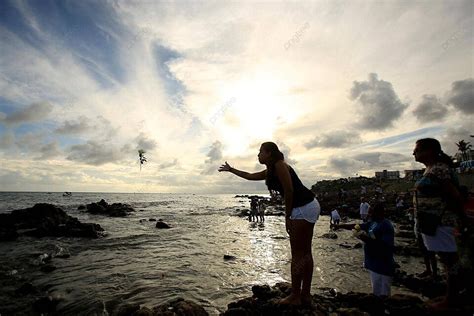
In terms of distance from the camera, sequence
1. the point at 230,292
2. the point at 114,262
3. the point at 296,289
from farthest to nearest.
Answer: the point at 114,262
the point at 230,292
the point at 296,289

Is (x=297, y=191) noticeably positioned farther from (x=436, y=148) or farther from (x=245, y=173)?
(x=436, y=148)

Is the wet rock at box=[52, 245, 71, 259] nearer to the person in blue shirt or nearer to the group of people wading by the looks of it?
the group of people wading

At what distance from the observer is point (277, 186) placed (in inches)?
189

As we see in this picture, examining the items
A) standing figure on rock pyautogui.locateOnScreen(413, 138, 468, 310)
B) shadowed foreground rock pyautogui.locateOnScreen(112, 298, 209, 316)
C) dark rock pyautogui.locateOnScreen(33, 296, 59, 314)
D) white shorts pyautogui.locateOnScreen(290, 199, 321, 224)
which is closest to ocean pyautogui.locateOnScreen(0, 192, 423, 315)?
dark rock pyautogui.locateOnScreen(33, 296, 59, 314)

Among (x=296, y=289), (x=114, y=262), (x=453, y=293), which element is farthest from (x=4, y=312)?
(x=453, y=293)

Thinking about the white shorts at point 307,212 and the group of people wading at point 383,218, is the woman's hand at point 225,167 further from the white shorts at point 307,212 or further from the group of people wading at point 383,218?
the white shorts at point 307,212

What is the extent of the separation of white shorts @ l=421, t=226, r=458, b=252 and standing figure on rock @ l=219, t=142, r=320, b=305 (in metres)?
1.66

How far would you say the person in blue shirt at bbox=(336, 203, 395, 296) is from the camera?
5.36 m

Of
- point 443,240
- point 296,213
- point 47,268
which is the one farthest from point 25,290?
point 443,240

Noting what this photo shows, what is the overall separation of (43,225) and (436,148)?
2608 cm

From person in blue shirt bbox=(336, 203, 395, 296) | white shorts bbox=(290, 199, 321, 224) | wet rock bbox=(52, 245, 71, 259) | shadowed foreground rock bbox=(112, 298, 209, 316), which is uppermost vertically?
white shorts bbox=(290, 199, 321, 224)

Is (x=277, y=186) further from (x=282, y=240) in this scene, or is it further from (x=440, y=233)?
(x=282, y=240)

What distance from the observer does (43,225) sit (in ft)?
71.0

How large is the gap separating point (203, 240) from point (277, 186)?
14.4m
